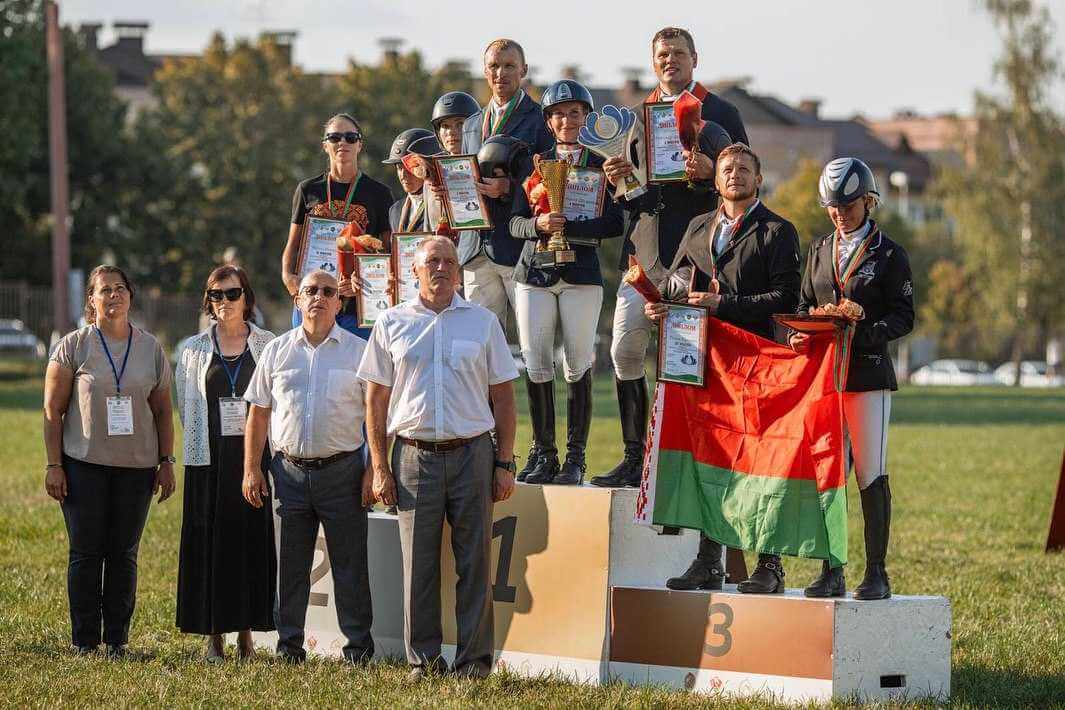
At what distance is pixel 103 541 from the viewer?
8.32 metres

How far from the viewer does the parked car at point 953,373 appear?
2415 inches

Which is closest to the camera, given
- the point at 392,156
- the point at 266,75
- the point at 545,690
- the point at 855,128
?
the point at 545,690

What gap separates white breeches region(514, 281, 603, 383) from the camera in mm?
8297

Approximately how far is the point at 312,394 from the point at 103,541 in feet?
4.76

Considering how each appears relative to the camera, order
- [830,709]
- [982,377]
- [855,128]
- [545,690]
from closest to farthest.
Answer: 1. [830,709]
2. [545,690]
3. [982,377]
4. [855,128]

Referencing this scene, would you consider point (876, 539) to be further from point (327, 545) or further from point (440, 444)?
A: point (327, 545)

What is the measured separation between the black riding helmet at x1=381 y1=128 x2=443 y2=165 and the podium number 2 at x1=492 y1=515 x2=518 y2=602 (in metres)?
2.04

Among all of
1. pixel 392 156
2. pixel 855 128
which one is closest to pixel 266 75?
pixel 392 156

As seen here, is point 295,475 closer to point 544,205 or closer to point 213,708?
point 213,708

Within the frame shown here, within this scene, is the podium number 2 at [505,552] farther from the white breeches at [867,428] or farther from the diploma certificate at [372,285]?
the white breeches at [867,428]

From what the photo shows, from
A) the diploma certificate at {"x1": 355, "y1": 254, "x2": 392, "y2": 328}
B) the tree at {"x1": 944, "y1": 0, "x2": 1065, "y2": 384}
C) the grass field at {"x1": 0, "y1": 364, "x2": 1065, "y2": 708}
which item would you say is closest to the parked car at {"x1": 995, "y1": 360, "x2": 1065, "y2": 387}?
the tree at {"x1": 944, "y1": 0, "x2": 1065, "y2": 384}

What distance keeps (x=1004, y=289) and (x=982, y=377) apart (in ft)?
24.4

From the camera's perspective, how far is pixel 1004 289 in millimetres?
55688

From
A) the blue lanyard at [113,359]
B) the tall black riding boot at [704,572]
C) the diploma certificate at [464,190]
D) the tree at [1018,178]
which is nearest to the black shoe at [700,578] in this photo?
the tall black riding boot at [704,572]
